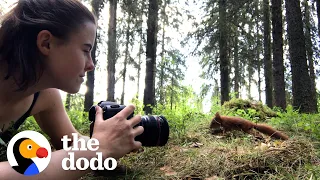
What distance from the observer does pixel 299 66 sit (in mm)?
6102

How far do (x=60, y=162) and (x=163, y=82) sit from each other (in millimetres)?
→ 19987

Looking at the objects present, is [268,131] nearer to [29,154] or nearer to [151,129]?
[151,129]

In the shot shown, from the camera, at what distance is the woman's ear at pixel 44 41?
5.08ft

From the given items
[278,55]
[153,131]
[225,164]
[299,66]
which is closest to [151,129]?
[153,131]

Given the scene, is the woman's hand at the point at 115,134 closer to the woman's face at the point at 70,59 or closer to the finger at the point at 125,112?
the finger at the point at 125,112

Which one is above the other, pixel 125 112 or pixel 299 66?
pixel 299 66

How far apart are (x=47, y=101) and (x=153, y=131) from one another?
83 cm

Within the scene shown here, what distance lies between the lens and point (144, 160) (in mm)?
2285

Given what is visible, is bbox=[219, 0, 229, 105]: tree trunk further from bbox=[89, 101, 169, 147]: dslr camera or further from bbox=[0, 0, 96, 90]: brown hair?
bbox=[0, 0, 96, 90]: brown hair

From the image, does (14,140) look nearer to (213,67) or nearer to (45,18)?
(45,18)

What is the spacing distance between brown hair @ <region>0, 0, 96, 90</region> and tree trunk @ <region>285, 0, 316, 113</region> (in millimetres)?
5554

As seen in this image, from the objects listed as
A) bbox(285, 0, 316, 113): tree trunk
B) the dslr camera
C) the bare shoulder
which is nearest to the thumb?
the dslr camera

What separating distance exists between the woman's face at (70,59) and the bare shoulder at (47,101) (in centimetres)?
41

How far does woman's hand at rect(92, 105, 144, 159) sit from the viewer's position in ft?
4.71
